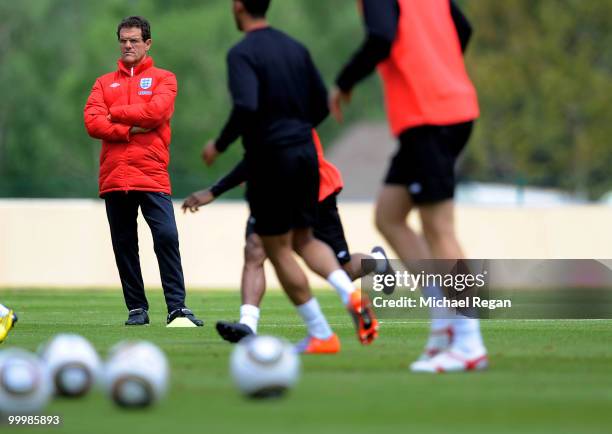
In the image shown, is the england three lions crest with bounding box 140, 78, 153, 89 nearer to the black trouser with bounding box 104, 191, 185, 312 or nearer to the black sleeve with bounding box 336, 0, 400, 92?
the black trouser with bounding box 104, 191, 185, 312

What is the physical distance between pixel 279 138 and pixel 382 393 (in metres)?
2.28

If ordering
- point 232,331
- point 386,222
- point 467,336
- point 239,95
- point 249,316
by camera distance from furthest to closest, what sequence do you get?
point 249,316
point 232,331
point 239,95
point 386,222
point 467,336

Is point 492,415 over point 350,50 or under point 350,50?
over

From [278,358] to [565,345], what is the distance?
3570 mm

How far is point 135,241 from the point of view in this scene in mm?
12336

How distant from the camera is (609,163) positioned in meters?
58.6

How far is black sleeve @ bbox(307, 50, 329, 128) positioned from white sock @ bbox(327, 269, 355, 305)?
2.98 ft

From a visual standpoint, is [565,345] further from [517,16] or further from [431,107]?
[517,16]

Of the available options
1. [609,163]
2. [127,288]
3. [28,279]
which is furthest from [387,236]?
[609,163]

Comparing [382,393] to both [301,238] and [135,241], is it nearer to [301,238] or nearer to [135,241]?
[301,238]

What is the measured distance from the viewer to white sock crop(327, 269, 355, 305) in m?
8.73

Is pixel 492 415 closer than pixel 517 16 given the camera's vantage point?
Yes

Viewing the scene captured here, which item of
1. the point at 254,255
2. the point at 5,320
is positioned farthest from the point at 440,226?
the point at 5,320

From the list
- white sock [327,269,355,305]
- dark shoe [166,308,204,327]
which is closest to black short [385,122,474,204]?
white sock [327,269,355,305]
